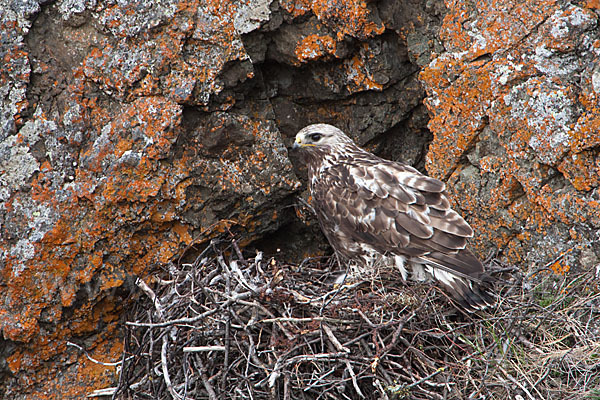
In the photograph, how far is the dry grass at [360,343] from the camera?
3.75m

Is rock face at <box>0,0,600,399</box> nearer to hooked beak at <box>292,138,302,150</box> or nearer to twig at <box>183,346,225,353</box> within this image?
hooked beak at <box>292,138,302,150</box>

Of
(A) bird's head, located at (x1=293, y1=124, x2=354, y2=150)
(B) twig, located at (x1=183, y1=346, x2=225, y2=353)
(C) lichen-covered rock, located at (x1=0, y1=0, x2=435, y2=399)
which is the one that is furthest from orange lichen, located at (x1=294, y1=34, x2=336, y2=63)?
(B) twig, located at (x1=183, y1=346, x2=225, y2=353)

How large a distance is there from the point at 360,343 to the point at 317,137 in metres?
1.65

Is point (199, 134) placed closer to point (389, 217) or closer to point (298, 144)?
point (298, 144)

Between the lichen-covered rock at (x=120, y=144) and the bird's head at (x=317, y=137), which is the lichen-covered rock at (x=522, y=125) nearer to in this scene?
the lichen-covered rock at (x=120, y=144)

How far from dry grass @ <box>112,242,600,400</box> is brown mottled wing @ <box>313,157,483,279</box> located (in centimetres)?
26

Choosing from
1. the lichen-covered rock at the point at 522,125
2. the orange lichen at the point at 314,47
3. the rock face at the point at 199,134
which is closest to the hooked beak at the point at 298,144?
the rock face at the point at 199,134

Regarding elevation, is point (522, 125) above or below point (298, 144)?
above

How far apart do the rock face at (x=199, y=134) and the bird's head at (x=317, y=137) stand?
0.16 meters

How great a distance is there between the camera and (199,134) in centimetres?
469

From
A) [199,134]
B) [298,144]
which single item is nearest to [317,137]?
[298,144]

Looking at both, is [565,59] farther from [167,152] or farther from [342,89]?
[167,152]

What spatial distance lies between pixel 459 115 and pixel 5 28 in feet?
9.99

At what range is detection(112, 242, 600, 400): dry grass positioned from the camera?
3.75 metres
